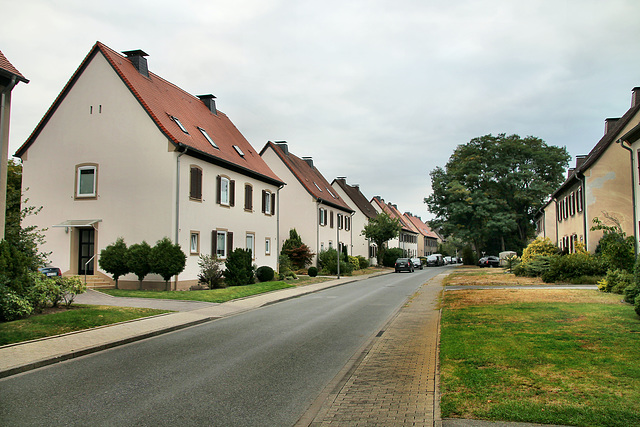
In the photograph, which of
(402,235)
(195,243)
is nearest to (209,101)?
(195,243)

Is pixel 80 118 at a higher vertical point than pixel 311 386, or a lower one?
higher

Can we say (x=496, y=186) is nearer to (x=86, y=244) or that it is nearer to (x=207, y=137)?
(x=207, y=137)

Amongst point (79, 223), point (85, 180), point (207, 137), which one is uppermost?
point (207, 137)

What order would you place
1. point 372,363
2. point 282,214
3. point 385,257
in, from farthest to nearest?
point 385,257 → point 282,214 → point 372,363

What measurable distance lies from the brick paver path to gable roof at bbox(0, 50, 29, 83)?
11625 millimetres

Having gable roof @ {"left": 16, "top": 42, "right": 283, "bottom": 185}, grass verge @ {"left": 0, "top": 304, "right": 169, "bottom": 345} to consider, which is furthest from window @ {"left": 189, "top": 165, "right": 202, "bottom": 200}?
grass verge @ {"left": 0, "top": 304, "right": 169, "bottom": 345}

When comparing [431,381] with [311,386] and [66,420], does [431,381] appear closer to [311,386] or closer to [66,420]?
[311,386]

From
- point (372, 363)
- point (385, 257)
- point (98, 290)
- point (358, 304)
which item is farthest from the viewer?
point (385, 257)

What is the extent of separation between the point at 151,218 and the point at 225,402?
682 inches

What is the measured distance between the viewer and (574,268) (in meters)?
25.8

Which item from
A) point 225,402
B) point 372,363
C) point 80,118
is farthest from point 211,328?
point 80,118

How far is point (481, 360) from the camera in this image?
765 cm

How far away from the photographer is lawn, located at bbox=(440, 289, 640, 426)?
208 inches

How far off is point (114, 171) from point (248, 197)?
29.8ft
